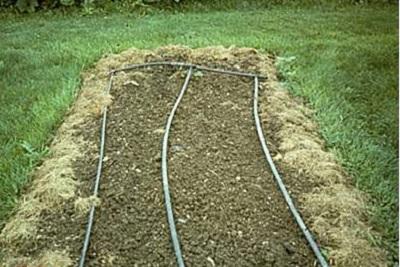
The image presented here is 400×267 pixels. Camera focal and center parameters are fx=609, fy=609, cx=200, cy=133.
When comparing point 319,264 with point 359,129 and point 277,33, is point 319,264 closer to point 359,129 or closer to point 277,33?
point 359,129

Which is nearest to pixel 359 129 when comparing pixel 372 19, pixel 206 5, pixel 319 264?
pixel 319 264

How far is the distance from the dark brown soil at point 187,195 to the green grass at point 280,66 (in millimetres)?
654

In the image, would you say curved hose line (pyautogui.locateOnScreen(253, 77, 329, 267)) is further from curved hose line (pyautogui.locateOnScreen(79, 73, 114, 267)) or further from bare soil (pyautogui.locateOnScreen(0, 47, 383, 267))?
curved hose line (pyautogui.locateOnScreen(79, 73, 114, 267))

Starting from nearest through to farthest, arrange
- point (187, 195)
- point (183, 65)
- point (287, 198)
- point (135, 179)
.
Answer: point (287, 198), point (187, 195), point (135, 179), point (183, 65)

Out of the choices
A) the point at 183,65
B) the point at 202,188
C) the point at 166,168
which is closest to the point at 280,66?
the point at 183,65

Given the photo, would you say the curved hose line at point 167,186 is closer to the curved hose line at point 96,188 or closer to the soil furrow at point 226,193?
the soil furrow at point 226,193

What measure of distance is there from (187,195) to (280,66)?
3.15 meters

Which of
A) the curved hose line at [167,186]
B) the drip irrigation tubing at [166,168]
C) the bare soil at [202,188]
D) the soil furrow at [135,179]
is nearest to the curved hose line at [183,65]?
the drip irrigation tubing at [166,168]

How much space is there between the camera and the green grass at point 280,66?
5.42 m

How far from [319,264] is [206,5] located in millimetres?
7524

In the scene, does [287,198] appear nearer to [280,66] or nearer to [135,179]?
[135,179]

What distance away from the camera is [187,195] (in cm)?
495

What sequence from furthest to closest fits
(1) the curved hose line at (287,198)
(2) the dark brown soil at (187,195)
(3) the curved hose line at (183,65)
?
(3) the curved hose line at (183,65) < (2) the dark brown soil at (187,195) < (1) the curved hose line at (287,198)

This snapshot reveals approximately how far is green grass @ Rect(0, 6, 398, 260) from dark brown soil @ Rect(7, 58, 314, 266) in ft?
2.15
